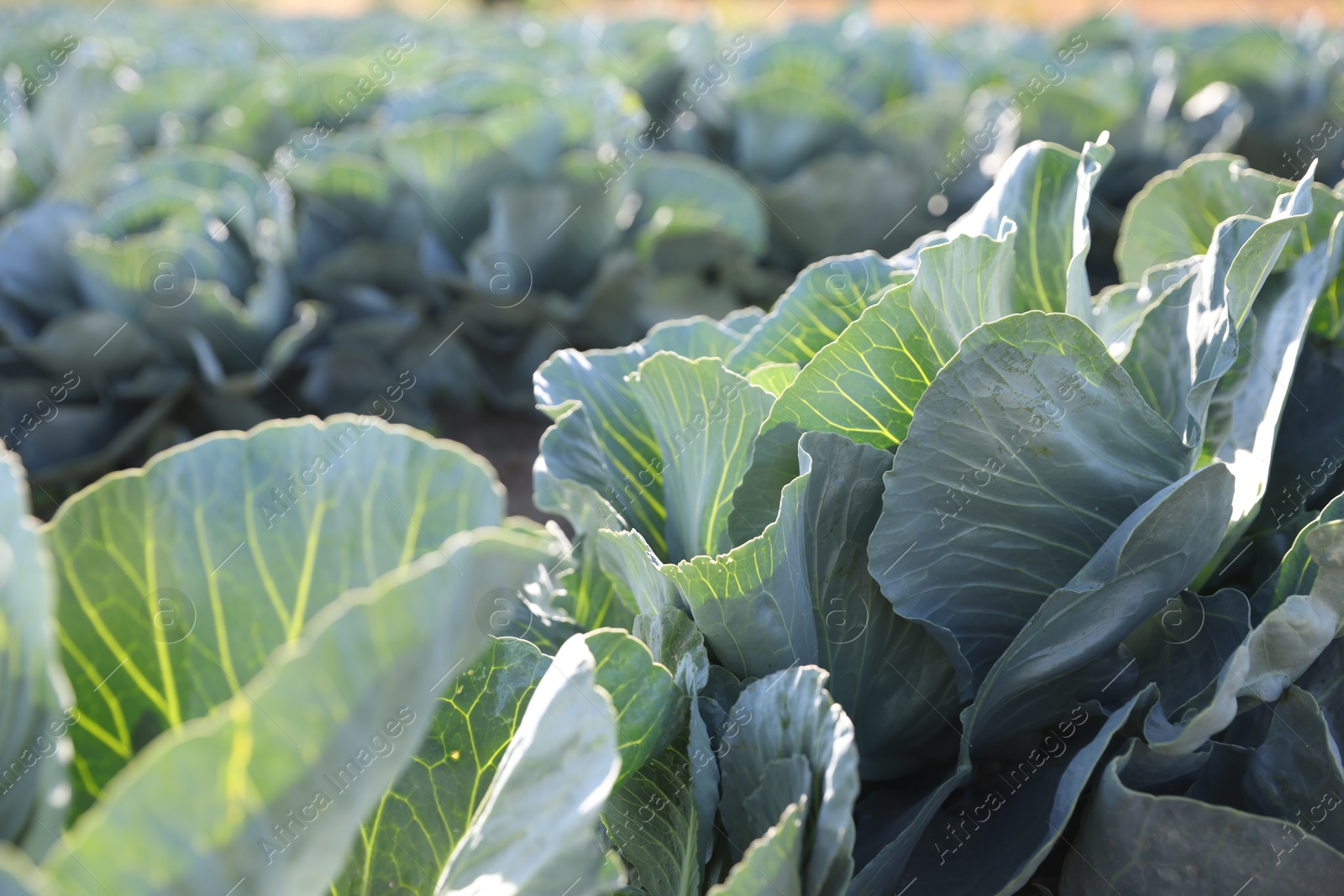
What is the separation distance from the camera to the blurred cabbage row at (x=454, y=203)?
4082 mm

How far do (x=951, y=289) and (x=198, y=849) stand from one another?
110 cm

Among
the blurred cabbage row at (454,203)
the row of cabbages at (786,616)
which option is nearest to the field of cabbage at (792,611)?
the row of cabbages at (786,616)

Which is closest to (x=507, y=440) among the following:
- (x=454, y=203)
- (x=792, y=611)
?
(x=454, y=203)

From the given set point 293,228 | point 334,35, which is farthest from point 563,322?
point 334,35

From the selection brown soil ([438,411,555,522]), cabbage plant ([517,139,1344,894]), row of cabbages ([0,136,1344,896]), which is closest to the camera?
row of cabbages ([0,136,1344,896])

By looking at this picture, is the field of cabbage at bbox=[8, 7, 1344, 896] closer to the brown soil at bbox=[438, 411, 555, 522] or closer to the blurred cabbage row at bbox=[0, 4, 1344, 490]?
the brown soil at bbox=[438, 411, 555, 522]

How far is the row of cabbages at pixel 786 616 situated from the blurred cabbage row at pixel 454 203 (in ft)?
9.35

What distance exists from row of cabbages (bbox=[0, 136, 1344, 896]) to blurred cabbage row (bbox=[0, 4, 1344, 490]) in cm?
285

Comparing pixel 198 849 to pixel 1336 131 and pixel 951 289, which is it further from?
pixel 1336 131

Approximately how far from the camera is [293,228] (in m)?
4.59

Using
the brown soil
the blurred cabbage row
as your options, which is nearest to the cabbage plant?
the brown soil

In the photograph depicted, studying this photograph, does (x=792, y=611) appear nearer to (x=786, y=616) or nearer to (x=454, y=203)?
(x=786, y=616)

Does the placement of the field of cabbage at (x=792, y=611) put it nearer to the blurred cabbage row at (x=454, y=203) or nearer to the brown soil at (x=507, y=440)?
the brown soil at (x=507, y=440)

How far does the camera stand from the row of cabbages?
87 cm
